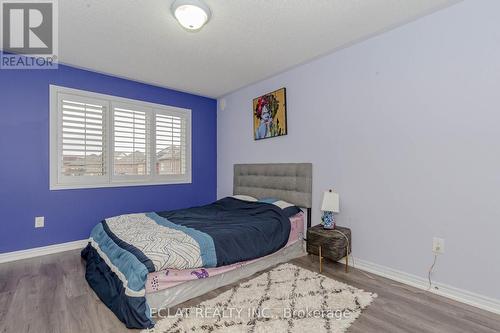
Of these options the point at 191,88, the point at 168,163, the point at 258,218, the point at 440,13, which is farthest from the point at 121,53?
the point at 440,13

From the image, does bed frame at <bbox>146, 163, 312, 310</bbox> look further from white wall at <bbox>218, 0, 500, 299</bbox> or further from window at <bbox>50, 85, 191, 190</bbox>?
window at <bbox>50, 85, 191, 190</bbox>

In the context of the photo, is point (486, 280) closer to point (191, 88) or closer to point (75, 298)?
point (75, 298)

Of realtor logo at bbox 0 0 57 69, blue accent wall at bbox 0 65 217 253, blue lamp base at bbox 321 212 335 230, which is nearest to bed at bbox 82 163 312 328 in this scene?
blue lamp base at bbox 321 212 335 230

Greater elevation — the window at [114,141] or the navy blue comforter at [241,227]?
the window at [114,141]

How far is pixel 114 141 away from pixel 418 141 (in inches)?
150

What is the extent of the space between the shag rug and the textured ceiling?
2.44m

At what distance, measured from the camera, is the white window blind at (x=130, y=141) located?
3770 mm

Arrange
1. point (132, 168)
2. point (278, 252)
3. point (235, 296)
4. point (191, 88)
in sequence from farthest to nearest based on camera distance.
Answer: point (191, 88)
point (132, 168)
point (278, 252)
point (235, 296)

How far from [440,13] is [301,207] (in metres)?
2.40

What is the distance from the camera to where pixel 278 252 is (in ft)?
9.59

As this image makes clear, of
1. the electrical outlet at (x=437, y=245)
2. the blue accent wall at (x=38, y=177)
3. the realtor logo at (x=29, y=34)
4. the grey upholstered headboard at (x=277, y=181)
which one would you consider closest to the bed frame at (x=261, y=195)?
the grey upholstered headboard at (x=277, y=181)

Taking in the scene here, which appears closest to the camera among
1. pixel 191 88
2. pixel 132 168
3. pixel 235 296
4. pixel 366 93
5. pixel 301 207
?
pixel 235 296

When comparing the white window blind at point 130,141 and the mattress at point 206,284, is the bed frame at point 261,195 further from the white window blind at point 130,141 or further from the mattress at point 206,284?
the white window blind at point 130,141

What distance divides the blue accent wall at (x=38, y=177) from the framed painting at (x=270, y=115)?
1815mm
